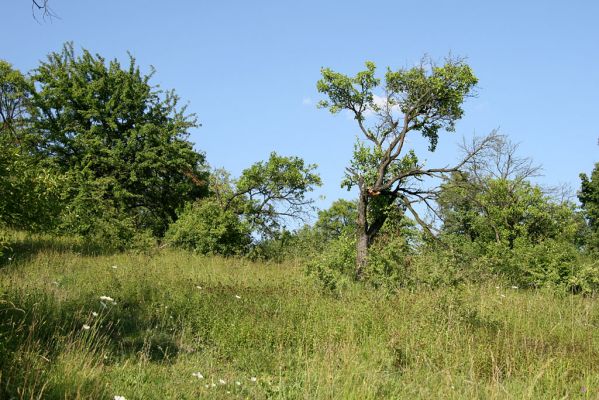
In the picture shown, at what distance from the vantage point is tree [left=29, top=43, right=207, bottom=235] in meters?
24.2

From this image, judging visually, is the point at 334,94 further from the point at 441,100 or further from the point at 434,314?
the point at 434,314

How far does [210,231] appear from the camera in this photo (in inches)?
867

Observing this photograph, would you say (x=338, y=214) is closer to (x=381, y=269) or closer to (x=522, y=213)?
(x=522, y=213)

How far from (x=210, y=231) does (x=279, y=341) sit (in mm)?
14979

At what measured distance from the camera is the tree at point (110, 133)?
24.2 metres

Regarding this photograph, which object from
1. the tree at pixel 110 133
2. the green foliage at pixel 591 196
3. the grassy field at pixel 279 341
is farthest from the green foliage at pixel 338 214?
the grassy field at pixel 279 341

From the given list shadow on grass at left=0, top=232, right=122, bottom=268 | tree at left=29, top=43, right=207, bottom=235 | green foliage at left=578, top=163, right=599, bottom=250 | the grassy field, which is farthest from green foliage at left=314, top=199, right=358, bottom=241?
the grassy field

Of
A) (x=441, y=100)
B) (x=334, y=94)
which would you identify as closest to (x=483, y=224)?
(x=441, y=100)

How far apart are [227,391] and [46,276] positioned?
5.87m

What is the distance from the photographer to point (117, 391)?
4.87 metres

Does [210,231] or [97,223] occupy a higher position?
[210,231]

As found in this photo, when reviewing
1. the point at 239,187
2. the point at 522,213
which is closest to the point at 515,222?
the point at 522,213

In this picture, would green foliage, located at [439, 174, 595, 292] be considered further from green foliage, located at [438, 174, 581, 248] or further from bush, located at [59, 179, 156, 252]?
bush, located at [59, 179, 156, 252]

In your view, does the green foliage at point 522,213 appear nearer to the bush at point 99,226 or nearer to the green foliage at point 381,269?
the green foliage at point 381,269
